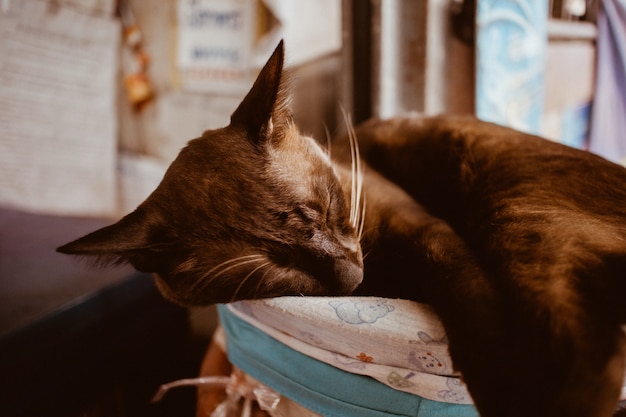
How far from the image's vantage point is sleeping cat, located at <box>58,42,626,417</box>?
0.50m

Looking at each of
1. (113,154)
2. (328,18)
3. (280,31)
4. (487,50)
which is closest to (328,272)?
(487,50)

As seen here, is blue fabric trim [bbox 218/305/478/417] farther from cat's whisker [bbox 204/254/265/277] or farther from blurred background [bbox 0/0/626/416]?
blurred background [bbox 0/0/626/416]

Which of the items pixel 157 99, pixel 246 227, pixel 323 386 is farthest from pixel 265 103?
pixel 157 99

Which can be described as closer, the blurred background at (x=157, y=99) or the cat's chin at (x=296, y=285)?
the cat's chin at (x=296, y=285)

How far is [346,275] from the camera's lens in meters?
0.73

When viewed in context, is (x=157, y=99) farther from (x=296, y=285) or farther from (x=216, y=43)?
(x=296, y=285)

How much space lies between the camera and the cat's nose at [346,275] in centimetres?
72

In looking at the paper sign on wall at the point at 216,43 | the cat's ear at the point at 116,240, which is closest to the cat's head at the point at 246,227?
the cat's ear at the point at 116,240

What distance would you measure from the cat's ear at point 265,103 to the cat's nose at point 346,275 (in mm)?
251

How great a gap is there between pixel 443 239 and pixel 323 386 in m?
0.29

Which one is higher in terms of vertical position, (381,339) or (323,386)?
(381,339)

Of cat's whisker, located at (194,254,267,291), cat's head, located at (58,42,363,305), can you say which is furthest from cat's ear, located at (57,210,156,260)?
cat's whisker, located at (194,254,267,291)

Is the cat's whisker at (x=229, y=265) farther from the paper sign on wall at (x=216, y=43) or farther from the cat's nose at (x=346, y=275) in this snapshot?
the paper sign on wall at (x=216, y=43)

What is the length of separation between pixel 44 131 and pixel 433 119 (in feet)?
3.95
